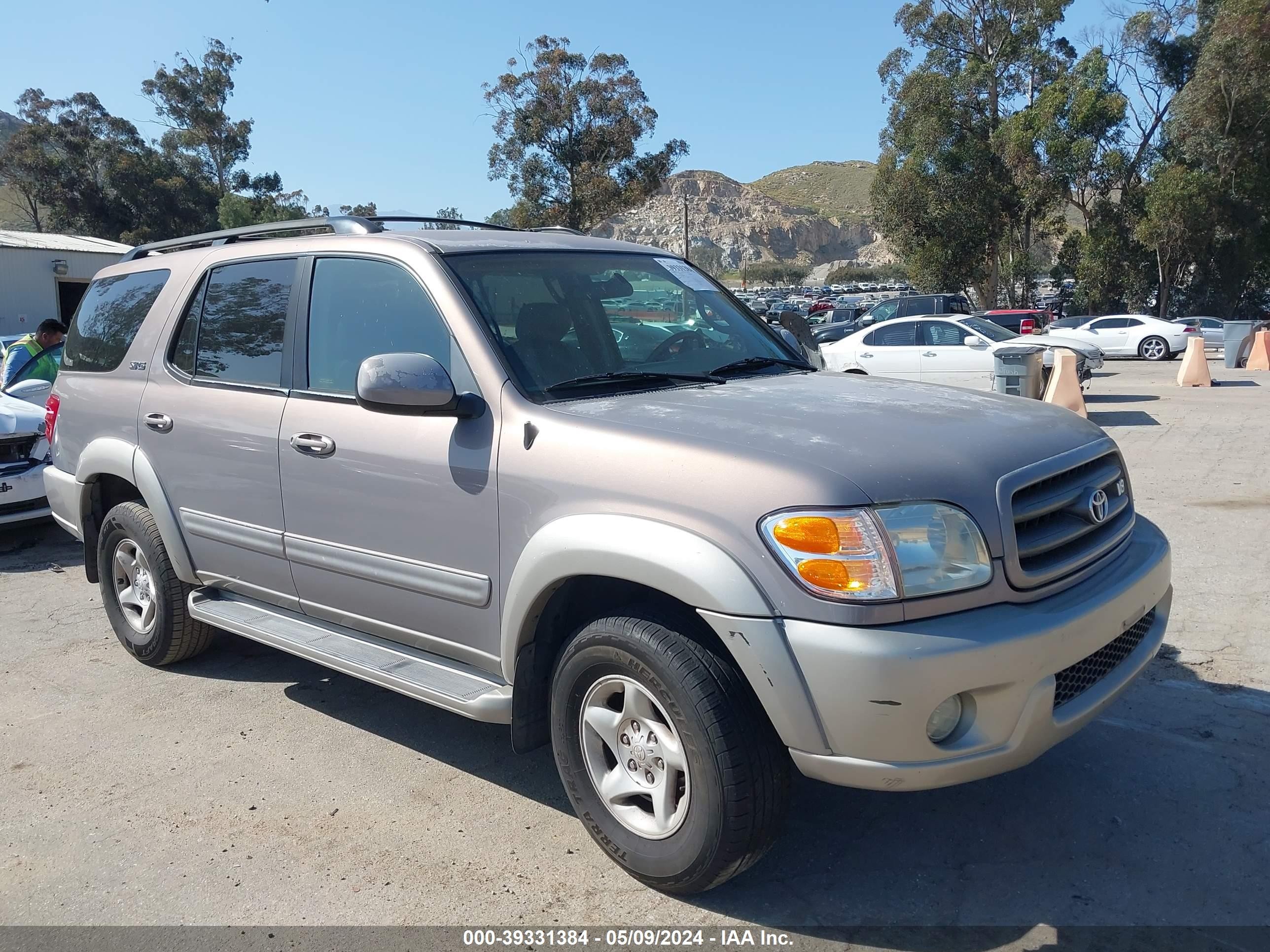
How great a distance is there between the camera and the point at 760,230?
557 ft

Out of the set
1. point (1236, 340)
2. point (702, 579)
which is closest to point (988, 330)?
point (1236, 340)

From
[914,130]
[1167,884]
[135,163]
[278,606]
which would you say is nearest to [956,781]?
[1167,884]

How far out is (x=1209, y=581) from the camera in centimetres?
598

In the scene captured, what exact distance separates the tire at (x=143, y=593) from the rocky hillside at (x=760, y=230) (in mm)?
157614

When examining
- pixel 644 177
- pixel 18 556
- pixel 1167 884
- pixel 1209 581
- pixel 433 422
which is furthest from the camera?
pixel 644 177

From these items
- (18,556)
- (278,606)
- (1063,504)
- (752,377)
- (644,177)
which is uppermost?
(644,177)

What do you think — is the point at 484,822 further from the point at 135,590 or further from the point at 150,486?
the point at 135,590

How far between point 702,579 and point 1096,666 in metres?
1.28

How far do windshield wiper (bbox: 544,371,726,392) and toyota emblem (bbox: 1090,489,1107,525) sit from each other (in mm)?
1303

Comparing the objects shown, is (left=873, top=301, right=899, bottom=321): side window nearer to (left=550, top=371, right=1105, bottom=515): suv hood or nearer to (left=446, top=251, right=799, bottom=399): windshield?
(left=446, top=251, right=799, bottom=399): windshield

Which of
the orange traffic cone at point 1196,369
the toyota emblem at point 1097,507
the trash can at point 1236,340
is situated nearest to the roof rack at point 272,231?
the toyota emblem at point 1097,507

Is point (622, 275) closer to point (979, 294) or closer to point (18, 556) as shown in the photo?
point (18, 556)

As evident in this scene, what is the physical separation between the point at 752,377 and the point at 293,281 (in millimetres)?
1899

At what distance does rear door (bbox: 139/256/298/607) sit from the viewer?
13.5 ft
